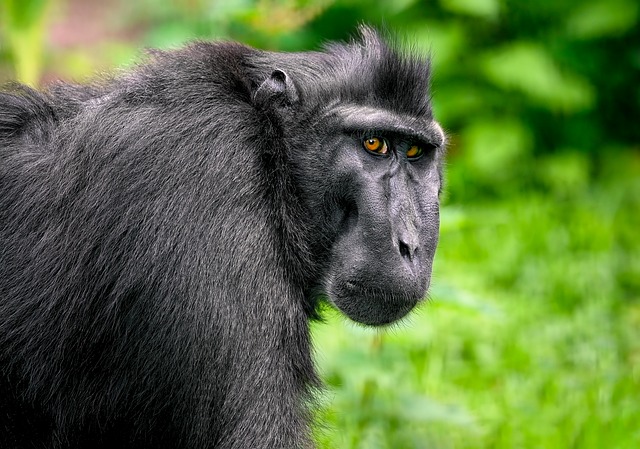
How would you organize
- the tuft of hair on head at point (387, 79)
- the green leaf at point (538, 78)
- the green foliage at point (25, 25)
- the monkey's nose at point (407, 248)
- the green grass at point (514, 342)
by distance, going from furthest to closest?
the green leaf at point (538, 78), the green foliage at point (25, 25), the green grass at point (514, 342), the tuft of hair on head at point (387, 79), the monkey's nose at point (407, 248)

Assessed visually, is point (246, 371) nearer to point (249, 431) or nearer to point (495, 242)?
point (249, 431)

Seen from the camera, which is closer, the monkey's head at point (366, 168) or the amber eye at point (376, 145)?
the monkey's head at point (366, 168)

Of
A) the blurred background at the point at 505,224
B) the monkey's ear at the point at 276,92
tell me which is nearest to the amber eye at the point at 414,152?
the monkey's ear at the point at 276,92

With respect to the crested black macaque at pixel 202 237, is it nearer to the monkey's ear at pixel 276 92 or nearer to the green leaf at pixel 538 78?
the monkey's ear at pixel 276 92

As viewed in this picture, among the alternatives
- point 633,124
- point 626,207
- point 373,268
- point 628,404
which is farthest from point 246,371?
point 633,124

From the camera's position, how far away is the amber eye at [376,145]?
439 centimetres

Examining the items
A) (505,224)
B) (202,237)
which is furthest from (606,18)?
(202,237)

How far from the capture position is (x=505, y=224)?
825 centimetres

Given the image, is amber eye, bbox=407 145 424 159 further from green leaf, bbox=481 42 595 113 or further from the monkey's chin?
green leaf, bbox=481 42 595 113

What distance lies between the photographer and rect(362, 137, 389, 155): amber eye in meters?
4.39

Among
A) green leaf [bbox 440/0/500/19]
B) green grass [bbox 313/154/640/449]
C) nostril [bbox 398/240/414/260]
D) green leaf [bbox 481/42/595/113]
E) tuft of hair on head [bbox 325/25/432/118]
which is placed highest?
green leaf [bbox 440/0/500/19]

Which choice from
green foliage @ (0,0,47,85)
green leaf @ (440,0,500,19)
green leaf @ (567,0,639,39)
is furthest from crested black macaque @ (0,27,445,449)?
green leaf @ (567,0,639,39)

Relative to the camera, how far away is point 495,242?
807 centimetres

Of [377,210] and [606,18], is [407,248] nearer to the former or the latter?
[377,210]
